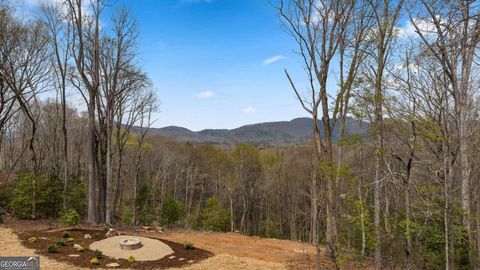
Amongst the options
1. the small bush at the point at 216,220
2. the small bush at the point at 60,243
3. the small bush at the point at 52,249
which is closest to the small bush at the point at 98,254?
the small bush at the point at 52,249

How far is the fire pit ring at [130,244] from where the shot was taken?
961cm

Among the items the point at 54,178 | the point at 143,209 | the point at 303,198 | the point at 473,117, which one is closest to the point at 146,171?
the point at 143,209

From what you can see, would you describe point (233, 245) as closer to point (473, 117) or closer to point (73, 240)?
point (73, 240)

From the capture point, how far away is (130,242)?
9.78 meters

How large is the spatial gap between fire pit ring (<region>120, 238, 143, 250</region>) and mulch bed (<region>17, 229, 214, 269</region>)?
2.40 ft

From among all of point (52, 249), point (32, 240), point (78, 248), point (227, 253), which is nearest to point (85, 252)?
point (78, 248)

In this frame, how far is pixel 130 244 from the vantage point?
9648 mm

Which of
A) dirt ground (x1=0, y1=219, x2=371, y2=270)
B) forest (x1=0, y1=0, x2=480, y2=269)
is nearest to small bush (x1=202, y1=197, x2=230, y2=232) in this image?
forest (x1=0, y1=0, x2=480, y2=269)

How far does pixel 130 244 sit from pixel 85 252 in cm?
120

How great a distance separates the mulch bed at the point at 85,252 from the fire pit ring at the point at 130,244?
0.73m

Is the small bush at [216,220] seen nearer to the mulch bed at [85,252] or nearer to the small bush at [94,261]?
the mulch bed at [85,252]

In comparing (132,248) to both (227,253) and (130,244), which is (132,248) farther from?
(227,253)

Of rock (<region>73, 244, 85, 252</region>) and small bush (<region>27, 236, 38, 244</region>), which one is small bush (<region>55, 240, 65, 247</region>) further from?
small bush (<region>27, 236, 38, 244</region>)

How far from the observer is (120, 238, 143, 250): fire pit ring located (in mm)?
9609
